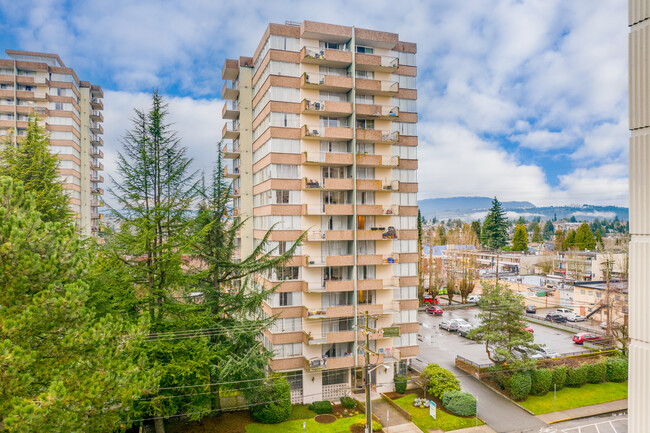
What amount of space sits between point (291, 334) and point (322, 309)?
2.71 meters

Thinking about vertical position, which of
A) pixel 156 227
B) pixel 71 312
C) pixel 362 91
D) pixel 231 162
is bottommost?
pixel 71 312

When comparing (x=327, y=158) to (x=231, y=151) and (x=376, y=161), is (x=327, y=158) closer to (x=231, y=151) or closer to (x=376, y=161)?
(x=376, y=161)

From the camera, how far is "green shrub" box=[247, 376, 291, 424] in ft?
76.4

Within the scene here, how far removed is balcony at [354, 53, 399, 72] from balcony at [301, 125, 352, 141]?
15.9ft

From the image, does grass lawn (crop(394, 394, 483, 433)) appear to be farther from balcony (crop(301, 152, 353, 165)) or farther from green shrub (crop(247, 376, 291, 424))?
balcony (crop(301, 152, 353, 165))

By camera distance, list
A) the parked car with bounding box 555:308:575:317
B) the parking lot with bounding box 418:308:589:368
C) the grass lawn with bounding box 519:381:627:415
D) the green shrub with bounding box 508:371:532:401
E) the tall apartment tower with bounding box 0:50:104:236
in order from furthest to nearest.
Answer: the parked car with bounding box 555:308:575:317 < the tall apartment tower with bounding box 0:50:104:236 < the parking lot with bounding box 418:308:589:368 < the green shrub with bounding box 508:371:532:401 < the grass lawn with bounding box 519:381:627:415

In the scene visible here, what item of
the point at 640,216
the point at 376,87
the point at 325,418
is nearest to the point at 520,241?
the point at 376,87

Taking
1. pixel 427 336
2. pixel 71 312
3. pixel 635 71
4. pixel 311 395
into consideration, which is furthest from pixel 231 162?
pixel 635 71

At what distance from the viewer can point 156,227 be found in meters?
19.3

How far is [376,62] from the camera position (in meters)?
28.4

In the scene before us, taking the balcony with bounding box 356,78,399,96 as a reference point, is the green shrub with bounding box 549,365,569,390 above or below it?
below

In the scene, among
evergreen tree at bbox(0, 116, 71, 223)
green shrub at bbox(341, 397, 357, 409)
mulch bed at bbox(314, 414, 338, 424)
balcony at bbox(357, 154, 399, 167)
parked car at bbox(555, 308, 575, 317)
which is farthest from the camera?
parked car at bbox(555, 308, 575, 317)

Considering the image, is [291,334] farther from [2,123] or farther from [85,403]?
[2,123]

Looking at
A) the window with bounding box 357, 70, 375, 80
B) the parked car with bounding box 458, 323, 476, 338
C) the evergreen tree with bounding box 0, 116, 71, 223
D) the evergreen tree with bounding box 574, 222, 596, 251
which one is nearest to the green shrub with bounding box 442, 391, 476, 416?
the parked car with bounding box 458, 323, 476, 338
